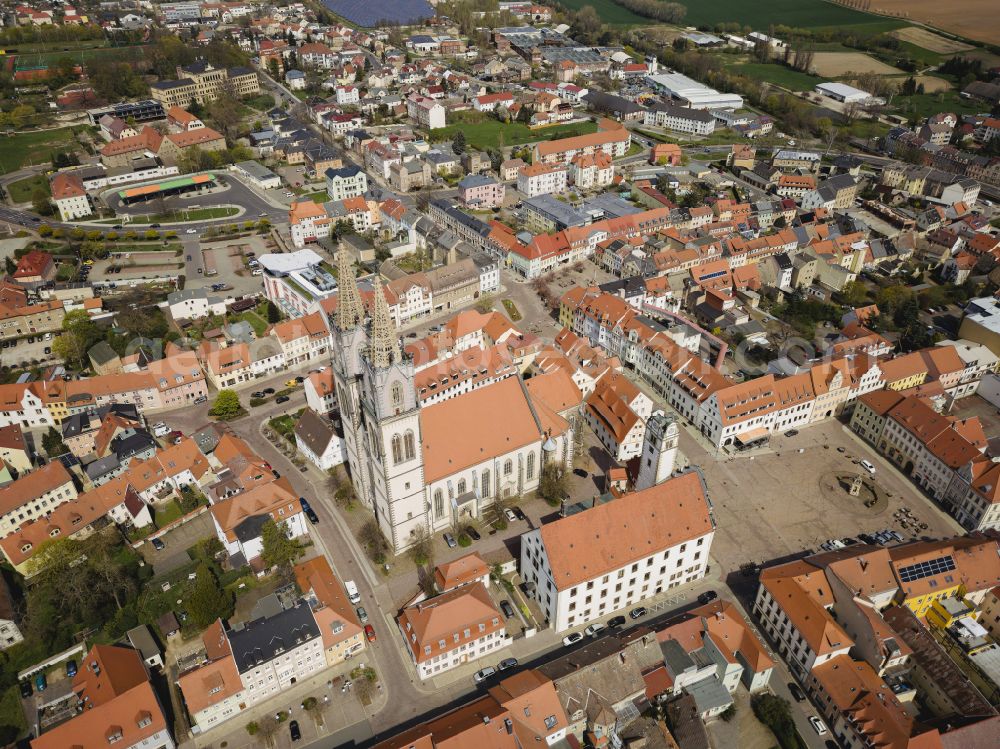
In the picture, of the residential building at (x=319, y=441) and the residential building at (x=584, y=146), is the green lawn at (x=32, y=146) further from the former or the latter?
the residential building at (x=319, y=441)

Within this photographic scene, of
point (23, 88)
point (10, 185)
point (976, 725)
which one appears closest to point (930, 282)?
point (976, 725)

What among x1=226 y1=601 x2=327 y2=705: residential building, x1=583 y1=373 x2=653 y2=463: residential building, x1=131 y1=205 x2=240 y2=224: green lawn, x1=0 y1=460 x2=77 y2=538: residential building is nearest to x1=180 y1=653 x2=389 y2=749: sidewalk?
x1=226 y1=601 x2=327 y2=705: residential building

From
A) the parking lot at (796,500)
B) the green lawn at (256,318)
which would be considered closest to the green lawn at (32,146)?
the green lawn at (256,318)

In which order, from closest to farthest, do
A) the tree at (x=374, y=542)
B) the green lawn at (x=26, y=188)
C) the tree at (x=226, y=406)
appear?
the tree at (x=374, y=542) < the tree at (x=226, y=406) < the green lawn at (x=26, y=188)

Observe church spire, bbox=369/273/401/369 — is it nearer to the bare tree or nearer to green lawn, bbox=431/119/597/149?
the bare tree

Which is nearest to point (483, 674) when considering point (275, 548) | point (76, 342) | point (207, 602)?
point (275, 548)

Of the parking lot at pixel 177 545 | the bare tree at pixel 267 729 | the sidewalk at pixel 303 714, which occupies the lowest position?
the parking lot at pixel 177 545
